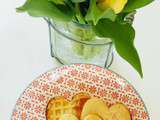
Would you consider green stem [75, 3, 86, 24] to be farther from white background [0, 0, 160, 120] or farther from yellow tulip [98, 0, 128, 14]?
white background [0, 0, 160, 120]

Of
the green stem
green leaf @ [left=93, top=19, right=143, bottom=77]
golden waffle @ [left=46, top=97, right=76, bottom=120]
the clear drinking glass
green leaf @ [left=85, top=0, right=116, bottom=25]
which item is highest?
green leaf @ [left=85, top=0, right=116, bottom=25]

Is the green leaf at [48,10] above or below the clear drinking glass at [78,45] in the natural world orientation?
above

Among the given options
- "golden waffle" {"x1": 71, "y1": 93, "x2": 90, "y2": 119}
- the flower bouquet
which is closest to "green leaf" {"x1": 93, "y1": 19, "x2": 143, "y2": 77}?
the flower bouquet

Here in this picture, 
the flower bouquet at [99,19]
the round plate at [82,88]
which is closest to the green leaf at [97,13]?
the flower bouquet at [99,19]

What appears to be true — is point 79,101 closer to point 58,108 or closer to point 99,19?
point 58,108

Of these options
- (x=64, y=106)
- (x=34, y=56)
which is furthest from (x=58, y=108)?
(x=34, y=56)

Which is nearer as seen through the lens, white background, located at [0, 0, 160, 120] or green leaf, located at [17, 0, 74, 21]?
green leaf, located at [17, 0, 74, 21]

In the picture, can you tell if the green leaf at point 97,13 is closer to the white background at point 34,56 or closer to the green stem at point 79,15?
the green stem at point 79,15
